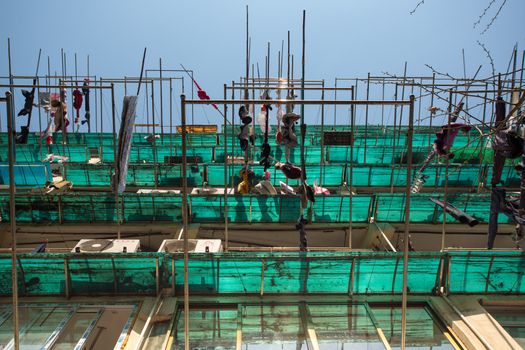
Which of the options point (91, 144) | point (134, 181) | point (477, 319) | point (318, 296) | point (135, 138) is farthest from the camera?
point (135, 138)

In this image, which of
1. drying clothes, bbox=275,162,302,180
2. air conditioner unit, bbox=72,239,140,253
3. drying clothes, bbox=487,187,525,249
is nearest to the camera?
drying clothes, bbox=487,187,525,249

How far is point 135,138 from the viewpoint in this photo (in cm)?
2120

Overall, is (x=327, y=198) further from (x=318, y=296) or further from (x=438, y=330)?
(x=438, y=330)

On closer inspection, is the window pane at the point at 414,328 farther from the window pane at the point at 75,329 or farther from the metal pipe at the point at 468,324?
the window pane at the point at 75,329

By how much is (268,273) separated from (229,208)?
333 centimetres

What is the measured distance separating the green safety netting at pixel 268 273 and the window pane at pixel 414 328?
1.04 ft

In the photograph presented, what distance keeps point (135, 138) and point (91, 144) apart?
2282 mm

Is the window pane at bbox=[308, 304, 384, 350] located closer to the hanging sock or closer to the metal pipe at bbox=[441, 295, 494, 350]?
the metal pipe at bbox=[441, 295, 494, 350]

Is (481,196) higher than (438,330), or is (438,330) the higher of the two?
(481,196)

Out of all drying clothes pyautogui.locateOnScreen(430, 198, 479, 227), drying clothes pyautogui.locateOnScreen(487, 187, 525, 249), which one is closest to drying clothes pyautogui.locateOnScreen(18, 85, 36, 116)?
drying clothes pyautogui.locateOnScreen(430, 198, 479, 227)

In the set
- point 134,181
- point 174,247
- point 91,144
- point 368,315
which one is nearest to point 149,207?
point 174,247

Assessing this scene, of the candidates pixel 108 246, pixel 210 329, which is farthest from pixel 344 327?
pixel 108 246

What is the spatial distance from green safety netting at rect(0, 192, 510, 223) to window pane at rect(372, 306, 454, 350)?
3.32m

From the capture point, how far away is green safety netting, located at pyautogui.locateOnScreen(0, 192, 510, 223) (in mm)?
8844
